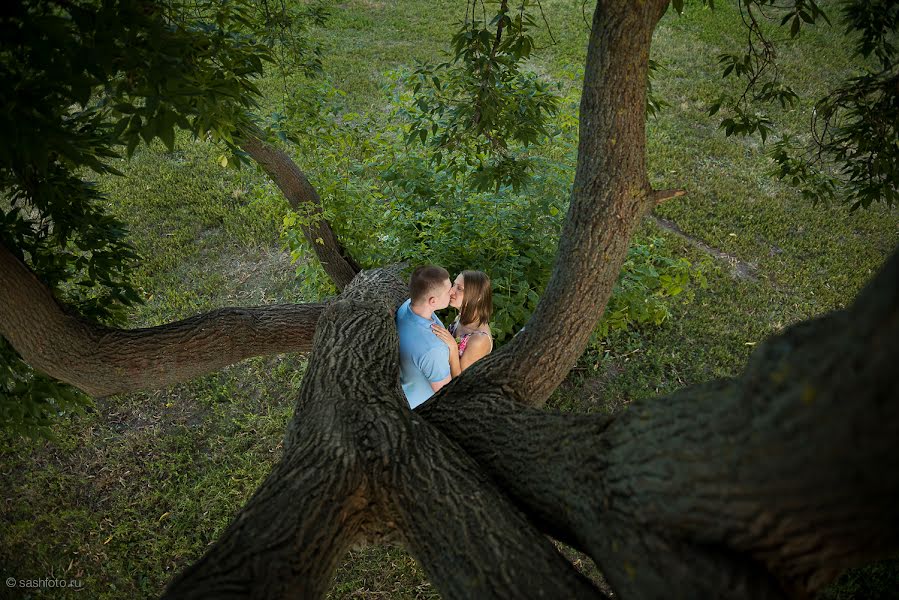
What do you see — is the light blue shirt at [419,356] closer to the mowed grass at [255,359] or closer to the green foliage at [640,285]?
the mowed grass at [255,359]

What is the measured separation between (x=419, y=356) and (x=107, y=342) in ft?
5.87

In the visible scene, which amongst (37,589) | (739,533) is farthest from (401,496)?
(37,589)

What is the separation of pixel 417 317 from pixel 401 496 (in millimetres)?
1778

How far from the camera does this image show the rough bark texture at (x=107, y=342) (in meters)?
3.16

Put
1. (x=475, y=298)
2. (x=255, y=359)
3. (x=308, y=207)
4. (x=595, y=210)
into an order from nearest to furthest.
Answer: (x=595, y=210)
(x=475, y=298)
(x=308, y=207)
(x=255, y=359)

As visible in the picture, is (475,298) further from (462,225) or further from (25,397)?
(25,397)

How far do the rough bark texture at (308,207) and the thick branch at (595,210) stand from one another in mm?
2759

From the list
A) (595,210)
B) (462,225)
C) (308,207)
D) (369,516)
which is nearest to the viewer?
(369,516)

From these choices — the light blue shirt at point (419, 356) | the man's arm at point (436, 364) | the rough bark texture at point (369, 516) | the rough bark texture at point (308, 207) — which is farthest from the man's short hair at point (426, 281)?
the rough bark texture at point (308, 207)

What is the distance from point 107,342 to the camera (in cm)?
338

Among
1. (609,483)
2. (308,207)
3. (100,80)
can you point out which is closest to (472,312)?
(308,207)

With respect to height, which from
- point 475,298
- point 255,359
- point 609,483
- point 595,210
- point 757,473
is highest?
point 595,210

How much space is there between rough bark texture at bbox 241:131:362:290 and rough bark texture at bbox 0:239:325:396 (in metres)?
1.65

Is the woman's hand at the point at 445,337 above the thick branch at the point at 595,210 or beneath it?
beneath
